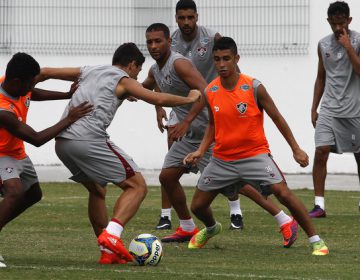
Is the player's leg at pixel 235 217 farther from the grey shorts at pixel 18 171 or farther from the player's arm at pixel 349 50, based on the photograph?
the grey shorts at pixel 18 171

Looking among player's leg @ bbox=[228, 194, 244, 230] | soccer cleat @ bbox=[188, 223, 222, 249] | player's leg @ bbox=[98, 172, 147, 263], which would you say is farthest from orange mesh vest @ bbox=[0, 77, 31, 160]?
player's leg @ bbox=[228, 194, 244, 230]

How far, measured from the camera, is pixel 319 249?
409 inches

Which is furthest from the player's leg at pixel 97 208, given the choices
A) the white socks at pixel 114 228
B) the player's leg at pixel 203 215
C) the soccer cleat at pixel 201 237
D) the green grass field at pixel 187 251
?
the white socks at pixel 114 228

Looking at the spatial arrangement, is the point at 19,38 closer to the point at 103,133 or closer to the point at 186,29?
the point at 186,29

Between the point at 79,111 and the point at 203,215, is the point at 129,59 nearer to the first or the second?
the point at 79,111

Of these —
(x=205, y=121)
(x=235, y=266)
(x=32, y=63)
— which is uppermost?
(x=32, y=63)

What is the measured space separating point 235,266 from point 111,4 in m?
12.7

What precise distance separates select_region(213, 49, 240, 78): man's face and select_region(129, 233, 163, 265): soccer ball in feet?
6.15

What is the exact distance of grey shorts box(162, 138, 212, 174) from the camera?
39.3 ft

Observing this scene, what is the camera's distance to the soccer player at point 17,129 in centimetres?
965

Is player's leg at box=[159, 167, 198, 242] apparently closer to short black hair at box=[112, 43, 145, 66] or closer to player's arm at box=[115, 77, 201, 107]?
short black hair at box=[112, 43, 145, 66]

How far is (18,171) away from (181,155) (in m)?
2.49

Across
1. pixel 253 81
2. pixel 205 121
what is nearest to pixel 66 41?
pixel 205 121

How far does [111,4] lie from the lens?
71.1 ft
